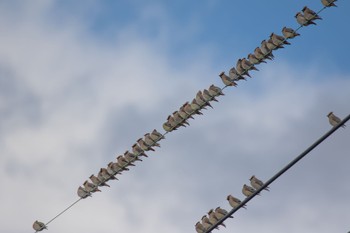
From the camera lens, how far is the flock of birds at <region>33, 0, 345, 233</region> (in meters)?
53.6

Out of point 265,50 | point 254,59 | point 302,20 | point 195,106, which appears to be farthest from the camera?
point 195,106

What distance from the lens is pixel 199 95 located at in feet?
189

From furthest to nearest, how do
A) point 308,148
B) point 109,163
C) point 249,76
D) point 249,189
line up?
point 109,163, point 249,76, point 249,189, point 308,148

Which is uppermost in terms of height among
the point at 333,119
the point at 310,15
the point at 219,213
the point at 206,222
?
the point at 310,15

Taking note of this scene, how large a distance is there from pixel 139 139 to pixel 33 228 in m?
8.09

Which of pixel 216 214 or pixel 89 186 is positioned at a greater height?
pixel 89 186

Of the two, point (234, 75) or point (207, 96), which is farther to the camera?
point (234, 75)

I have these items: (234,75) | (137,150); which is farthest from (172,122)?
(234,75)

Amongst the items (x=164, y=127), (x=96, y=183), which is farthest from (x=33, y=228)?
(x=164, y=127)

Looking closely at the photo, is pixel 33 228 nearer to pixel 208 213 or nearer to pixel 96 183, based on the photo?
pixel 96 183

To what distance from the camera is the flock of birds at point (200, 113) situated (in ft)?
176

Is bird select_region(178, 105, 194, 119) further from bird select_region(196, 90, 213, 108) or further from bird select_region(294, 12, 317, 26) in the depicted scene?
bird select_region(294, 12, 317, 26)

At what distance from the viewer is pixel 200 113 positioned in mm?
57875

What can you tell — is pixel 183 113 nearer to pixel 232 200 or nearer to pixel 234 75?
pixel 234 75
